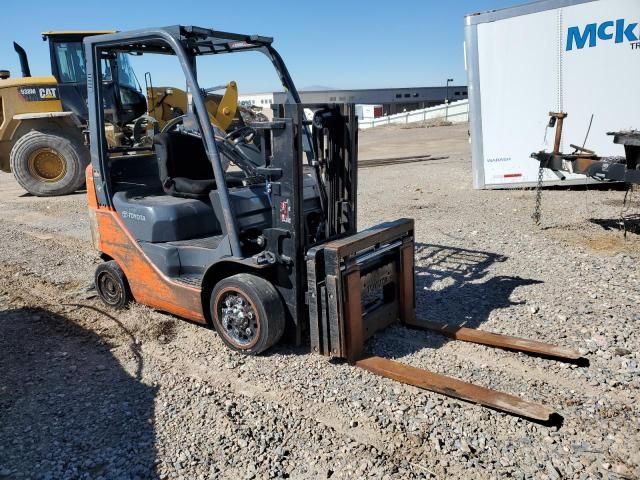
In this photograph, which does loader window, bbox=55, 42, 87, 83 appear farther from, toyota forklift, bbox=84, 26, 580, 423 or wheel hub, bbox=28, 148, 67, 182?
toyota forklift, bbox=84, 26, 580, 423

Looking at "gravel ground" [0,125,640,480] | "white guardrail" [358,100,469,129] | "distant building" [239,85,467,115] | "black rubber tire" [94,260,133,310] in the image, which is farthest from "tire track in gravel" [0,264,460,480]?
"distant building" [239,85,467,115]

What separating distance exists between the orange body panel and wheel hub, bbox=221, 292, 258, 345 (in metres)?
0.32

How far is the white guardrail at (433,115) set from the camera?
37.2 metres

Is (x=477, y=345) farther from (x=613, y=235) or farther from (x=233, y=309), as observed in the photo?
(x=613, y=235)

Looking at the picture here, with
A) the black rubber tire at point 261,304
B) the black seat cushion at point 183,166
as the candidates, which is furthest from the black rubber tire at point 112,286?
the black rubber tire at point 261,304

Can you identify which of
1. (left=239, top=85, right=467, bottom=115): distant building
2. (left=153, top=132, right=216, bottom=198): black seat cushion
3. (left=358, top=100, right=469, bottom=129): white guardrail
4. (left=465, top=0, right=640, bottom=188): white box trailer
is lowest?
(left=153, top=132, right=216, bottom=198): black seat cushion

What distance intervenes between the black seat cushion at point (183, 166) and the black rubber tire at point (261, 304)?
105 cm

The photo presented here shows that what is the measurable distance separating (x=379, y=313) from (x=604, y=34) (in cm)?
755

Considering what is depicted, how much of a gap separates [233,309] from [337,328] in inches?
34.4

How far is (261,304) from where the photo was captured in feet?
13.3

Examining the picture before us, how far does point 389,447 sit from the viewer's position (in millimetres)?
3162

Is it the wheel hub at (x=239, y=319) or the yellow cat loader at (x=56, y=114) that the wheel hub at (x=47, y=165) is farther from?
the wheel hub at (x=239, y=319)

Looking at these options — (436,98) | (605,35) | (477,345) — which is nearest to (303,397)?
(477,345)

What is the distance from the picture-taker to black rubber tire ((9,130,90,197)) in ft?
42.9
